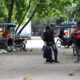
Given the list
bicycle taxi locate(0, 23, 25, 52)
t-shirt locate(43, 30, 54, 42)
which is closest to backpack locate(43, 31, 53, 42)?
t-shirt locate(43, 30, 54, 42)

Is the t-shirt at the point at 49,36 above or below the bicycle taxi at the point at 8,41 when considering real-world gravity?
above

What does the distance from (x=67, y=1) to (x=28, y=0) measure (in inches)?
175

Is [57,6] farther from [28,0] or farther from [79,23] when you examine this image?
[79,23]

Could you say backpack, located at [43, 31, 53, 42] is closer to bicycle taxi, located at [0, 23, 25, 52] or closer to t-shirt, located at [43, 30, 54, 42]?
t-shirt, located at [43, 30, 54, 42]

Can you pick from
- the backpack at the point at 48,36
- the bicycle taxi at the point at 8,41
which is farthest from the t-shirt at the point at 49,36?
the bicycle taxi at the point at 8,41

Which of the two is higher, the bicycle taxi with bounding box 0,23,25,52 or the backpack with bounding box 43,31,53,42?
the backpack with bounding box 43,31,53,42

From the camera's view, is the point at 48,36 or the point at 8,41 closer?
the point at 48,36

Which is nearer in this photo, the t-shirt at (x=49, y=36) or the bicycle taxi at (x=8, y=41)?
the t-shirt at (x=49, y=36)

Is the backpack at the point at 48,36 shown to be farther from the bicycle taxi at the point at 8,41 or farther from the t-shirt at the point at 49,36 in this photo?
the bicycle taxi at the point at 8,41

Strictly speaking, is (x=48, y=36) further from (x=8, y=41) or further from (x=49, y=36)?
(x=8, y=41)

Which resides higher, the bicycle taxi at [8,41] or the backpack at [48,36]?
the backpack at [48,36]

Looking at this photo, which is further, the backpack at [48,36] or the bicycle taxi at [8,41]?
the bicycle taxi at [8,41]

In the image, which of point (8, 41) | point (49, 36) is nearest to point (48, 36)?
point (49, 36)

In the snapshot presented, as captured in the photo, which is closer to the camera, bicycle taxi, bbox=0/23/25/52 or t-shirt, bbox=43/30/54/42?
t-shirt, bbox=43/30/54/42
